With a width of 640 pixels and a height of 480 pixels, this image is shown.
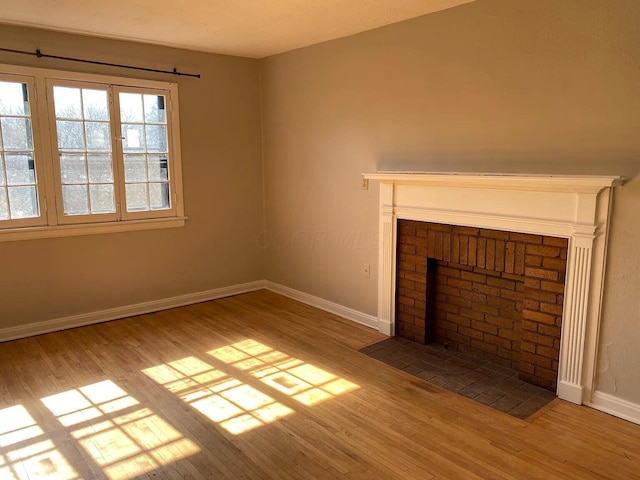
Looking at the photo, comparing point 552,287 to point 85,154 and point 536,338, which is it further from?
point 85,154

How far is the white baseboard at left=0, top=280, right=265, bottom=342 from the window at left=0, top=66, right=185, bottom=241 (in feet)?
2.44

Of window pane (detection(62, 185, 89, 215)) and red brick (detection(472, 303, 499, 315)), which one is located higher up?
window pane (detection(62, 185, 89, 215))

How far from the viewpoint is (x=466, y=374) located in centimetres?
330

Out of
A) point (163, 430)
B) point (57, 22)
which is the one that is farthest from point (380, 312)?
point (57, 22)

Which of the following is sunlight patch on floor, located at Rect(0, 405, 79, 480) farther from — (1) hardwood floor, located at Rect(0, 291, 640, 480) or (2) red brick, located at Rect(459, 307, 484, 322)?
(2) red brick, located at Rect(459, 307, 484, 322)

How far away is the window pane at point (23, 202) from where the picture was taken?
12.8ft

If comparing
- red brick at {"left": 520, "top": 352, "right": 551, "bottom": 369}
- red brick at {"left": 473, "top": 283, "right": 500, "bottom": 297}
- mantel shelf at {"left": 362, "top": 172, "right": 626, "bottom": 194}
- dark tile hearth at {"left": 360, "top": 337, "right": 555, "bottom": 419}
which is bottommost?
dark tile hearth at {"left": 360, "top": 337, "right": 555, "bottom": 419}

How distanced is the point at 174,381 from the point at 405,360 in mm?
1605

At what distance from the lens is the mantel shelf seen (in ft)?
8.65

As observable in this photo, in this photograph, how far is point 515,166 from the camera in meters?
3.11

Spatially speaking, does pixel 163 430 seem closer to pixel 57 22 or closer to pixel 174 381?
pixel 174 381

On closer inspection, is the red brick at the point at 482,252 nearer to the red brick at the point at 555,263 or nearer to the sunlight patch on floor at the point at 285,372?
the red brick at the point at 555,263

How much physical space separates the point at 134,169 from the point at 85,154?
43 centimetres

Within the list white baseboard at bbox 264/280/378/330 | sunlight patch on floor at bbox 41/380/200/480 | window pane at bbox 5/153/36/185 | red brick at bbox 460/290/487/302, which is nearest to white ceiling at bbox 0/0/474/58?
window pane at bbox 5/153/36/185
